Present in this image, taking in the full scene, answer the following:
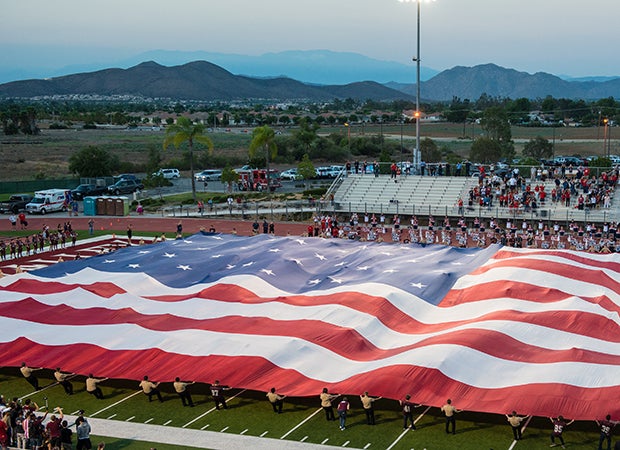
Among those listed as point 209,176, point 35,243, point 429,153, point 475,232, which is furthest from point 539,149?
point 35,243

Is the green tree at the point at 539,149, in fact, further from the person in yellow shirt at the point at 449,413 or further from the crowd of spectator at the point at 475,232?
the person in yellow shirt at the point at 449,413

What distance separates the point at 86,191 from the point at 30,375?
37.1 m

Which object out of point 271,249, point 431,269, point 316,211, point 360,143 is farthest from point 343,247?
point 360,143

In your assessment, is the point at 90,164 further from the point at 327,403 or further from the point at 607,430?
the point at 607,430

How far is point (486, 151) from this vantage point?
237ft

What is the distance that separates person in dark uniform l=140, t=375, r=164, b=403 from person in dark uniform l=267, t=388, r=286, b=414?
2805mm

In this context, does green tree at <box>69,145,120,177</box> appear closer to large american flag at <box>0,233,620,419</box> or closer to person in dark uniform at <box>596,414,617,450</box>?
large american flag at <box>0,233,620,419</box>

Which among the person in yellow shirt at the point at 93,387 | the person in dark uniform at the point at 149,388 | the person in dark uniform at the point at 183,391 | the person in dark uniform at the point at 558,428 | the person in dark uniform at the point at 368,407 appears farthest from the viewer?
the person in yellow shirt at the point at 93,387

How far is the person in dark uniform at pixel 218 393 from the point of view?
58.7ft

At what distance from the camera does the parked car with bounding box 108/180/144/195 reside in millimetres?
56250

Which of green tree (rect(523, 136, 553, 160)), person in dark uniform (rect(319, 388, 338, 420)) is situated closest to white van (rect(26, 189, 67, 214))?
person in dark uniform (rect(319, 388, 338, 420))

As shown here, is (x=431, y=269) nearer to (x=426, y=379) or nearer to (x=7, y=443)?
(x=426, y=379)

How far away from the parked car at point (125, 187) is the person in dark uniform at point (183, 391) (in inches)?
1566

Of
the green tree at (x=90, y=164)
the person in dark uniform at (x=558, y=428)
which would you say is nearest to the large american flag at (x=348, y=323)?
the person in dark uniform at (x=558, y=428)
